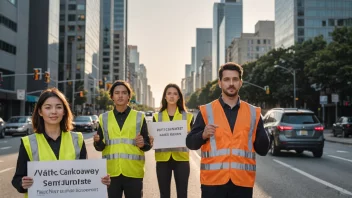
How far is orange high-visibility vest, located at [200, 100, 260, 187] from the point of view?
374 cm

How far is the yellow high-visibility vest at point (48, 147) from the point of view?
3432mm

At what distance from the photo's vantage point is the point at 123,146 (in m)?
4.59

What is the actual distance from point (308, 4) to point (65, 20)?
62455 mm

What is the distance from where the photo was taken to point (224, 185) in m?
3.73

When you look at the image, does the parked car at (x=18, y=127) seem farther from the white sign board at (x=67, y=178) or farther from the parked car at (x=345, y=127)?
the white sign board at (x=67, y=178)

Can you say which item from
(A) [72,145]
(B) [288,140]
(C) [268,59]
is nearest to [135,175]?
(A) [72,145]

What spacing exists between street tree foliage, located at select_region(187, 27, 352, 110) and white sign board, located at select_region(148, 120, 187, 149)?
104 ft

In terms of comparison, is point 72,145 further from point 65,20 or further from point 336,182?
point 65,20

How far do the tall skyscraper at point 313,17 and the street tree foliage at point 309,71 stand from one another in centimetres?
2282

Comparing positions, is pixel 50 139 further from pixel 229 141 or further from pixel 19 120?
pixel 19 120

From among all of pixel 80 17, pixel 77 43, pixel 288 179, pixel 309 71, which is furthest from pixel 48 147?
pixel 80 17

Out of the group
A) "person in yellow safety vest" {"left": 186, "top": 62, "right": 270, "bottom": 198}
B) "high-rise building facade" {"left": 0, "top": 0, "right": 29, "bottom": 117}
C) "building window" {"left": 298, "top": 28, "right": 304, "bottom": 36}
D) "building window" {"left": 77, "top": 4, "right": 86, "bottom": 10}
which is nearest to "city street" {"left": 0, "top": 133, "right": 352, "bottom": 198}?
"person in yellow safety vest" {"left": 186, "top": 62, "right": 270, "bottom": 198}

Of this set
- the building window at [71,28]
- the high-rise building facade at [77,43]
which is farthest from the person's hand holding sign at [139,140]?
the building window at [71,28]

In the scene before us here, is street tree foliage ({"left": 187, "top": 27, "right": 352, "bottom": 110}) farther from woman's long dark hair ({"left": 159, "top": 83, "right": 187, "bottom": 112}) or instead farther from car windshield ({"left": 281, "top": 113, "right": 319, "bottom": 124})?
woman's long dark hair ({"left": 159, "top": 83, "right": 187, "bottom": 112})
